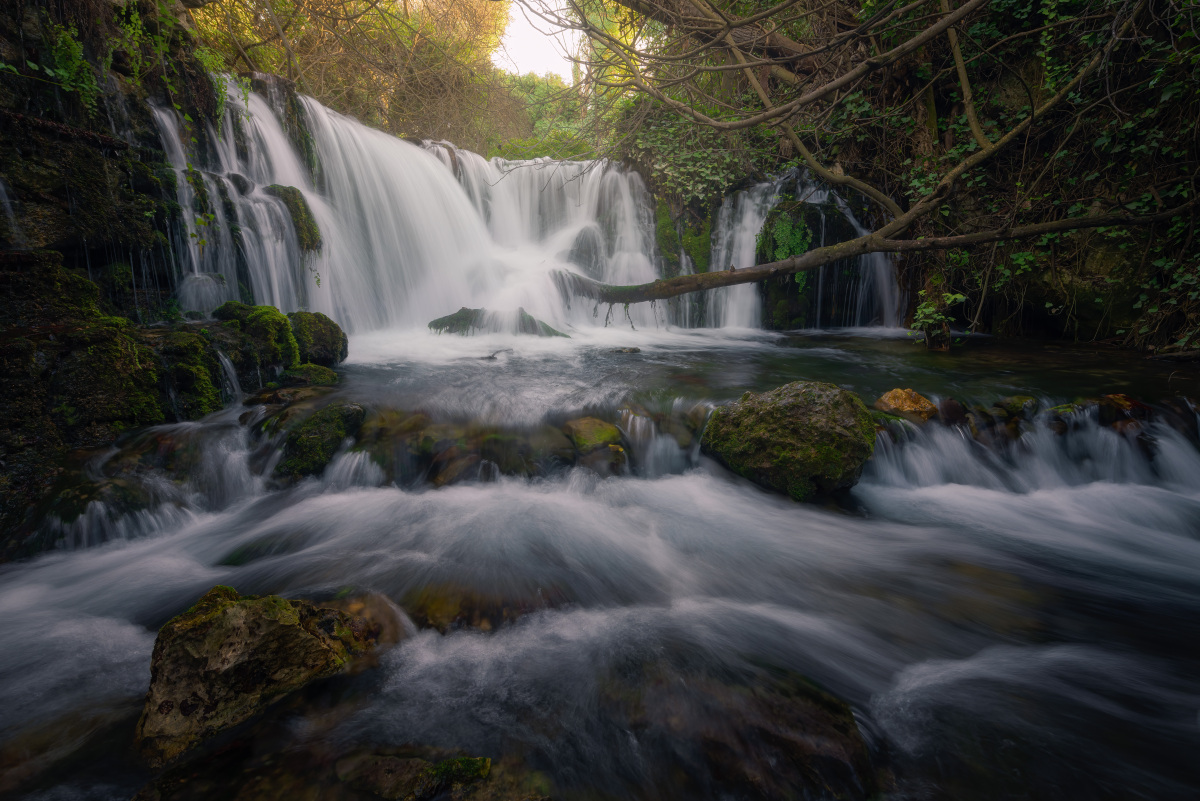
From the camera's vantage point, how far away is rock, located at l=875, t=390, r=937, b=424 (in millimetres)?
4723

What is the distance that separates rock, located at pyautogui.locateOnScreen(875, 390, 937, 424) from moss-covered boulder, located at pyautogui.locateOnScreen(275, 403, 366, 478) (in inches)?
198

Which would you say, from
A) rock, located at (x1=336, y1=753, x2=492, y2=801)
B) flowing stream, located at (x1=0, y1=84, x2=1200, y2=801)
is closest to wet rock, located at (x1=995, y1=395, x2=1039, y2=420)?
flowing stream, located at (x1=0, y1=84, x2=1200, y2=801)

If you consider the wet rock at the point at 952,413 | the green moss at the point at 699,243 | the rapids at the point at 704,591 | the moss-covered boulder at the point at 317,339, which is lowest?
the rapids at the point at 704,591

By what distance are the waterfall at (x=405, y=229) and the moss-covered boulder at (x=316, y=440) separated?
112 inches

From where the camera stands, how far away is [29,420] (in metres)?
3.32

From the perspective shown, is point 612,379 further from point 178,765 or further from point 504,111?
point 504,111

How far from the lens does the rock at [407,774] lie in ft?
4.99

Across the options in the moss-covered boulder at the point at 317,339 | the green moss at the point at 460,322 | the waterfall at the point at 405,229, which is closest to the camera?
the moss-covered boulder at the point at 317,339

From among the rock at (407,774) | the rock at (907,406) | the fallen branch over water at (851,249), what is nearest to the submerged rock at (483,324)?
the fallen branch over water at (851,249)

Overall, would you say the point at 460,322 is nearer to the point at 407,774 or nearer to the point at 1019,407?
the point at 1019,407

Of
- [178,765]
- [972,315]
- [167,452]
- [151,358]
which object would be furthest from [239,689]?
[972,315]

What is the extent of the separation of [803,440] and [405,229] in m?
8.98

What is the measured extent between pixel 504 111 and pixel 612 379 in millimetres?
9951

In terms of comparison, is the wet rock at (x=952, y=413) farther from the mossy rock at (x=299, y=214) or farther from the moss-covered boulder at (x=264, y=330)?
the mossy rock at (x=299, y=214)
